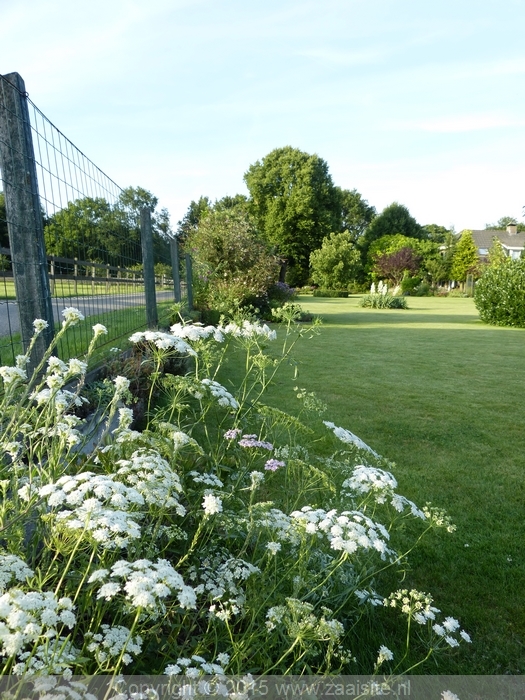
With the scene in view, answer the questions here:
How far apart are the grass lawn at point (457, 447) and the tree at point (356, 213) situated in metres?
45.9

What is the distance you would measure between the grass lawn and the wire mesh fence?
2.36m

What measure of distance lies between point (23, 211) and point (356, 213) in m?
54.7

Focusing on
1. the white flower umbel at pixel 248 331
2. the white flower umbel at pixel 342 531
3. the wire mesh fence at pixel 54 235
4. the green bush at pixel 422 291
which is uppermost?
the wire mesh fence at pixel 54 235

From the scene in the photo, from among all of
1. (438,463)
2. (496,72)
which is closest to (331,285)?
(496,72)

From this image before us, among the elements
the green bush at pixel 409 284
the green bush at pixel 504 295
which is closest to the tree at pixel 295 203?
the green bush at pixel 409 284

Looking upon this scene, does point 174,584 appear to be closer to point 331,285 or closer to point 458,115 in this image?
point 458,115

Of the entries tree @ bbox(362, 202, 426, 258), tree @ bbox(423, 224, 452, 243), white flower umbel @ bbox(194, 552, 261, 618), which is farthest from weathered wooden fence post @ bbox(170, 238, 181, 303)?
tree @ bbox(423, 224, 452, 243)

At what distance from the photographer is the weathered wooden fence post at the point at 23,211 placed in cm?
260

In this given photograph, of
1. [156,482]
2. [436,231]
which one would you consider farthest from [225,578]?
[436,231]

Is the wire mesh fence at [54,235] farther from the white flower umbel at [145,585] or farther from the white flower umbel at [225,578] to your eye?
the white flower umbel at [145,585]

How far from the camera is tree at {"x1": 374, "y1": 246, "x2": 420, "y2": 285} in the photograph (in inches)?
1628

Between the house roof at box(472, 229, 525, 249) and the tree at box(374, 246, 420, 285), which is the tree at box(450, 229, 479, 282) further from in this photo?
the house roof at box(472, 229, 525, 249)

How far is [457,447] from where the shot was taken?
436cm

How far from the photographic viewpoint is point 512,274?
634 inches
